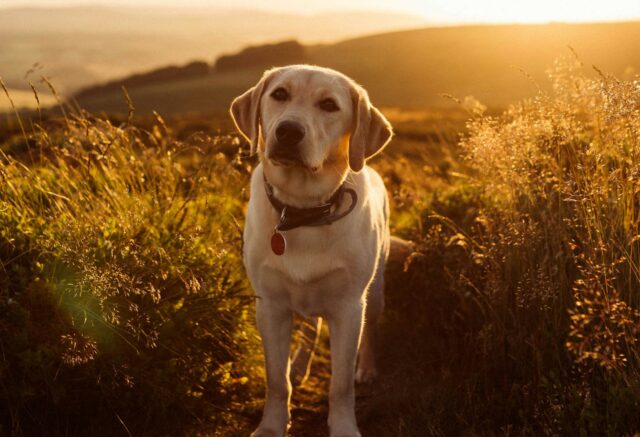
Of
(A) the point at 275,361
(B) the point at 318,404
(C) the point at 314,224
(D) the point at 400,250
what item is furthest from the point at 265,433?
(D) the point at 400,250

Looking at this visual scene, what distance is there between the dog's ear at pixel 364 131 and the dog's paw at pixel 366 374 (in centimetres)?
180

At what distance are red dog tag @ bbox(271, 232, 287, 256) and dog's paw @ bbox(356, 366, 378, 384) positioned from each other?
1.65 metres

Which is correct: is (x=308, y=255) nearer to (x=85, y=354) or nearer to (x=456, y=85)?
(x=85, y=354)

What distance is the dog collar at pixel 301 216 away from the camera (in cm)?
363

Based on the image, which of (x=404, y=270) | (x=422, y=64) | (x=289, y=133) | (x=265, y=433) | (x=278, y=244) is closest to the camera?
(x=289, y=133)

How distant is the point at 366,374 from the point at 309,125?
2177 mm

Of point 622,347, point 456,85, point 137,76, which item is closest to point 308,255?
point 622,347

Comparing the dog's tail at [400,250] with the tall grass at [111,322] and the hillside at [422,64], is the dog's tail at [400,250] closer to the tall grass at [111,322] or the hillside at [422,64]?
the tall grass at [111,322]

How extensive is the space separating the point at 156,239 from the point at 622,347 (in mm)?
2651

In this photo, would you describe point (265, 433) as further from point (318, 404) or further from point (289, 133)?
point (289, 133)

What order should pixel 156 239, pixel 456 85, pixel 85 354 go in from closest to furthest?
pixel 85 354 < pixel 156 239 < pixel 456 85

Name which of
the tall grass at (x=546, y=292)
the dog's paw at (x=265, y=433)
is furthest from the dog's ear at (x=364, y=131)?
the dog's paw at (x=265, y=433)

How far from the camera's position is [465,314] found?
4.74m

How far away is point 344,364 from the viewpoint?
148 inches
